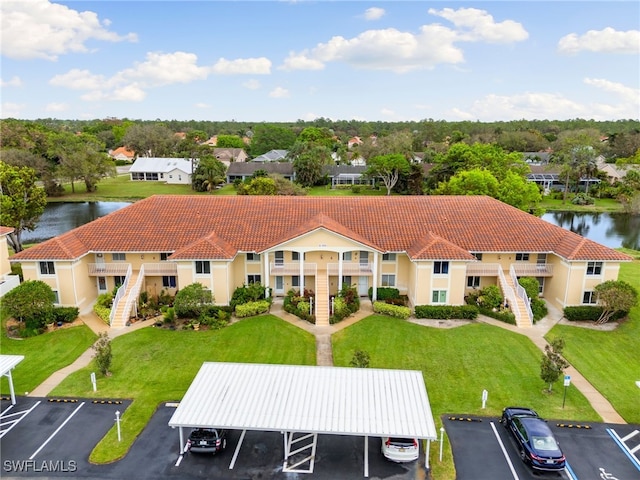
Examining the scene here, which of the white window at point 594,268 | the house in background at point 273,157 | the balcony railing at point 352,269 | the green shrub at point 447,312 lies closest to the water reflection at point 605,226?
the white window at point 594,268

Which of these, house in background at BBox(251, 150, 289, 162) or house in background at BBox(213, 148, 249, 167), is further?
house in background at BBox(213, 148, 249, 167)

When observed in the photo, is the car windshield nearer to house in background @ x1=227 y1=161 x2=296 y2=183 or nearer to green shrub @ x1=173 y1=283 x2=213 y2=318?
green shrub @ x1=173 y1=283 x2=213 y2=318

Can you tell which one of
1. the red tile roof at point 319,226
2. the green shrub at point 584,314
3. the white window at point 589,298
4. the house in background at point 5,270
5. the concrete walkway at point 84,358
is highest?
the red tile roof at point 319,226

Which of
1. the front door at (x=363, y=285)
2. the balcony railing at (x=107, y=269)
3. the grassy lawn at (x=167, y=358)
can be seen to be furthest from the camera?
the front door at (x=363, y=285)

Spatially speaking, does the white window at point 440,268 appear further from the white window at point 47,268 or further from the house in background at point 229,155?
the house in background at point 229,155

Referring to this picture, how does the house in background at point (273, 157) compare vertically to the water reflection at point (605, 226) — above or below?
above

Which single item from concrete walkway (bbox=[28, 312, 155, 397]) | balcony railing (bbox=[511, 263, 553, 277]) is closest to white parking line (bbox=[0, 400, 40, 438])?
concrete walkway (bbox=[28, 312, 155, 397])

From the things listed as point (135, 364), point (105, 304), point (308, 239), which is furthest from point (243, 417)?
point (105, 304)
